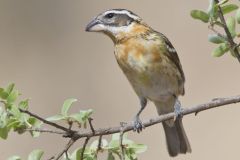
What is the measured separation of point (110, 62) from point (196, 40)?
0.46 meters

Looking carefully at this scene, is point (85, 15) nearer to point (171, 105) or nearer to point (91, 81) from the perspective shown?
point (91, 81)

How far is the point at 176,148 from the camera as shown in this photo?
264cm

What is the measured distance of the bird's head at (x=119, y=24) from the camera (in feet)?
7.67

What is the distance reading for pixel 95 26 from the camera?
2.29 meters

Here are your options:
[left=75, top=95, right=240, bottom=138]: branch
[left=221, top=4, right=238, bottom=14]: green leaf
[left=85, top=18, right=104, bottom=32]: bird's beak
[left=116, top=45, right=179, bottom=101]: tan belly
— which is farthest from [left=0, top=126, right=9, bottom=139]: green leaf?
[left=116, top=45, right=179, bottom=101]: tan belly

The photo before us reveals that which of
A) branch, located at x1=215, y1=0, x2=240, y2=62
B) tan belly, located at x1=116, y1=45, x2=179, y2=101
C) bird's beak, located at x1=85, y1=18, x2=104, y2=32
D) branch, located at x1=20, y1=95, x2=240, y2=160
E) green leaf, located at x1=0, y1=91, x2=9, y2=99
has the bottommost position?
tan belly, located at x1=116, y1=45, x2=179, y2=101

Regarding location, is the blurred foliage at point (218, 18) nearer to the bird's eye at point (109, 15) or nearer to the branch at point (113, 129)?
the branch at point (113, 129)

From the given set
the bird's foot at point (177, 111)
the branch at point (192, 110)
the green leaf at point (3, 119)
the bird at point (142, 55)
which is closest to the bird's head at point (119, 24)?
the bird at point (142, 55)

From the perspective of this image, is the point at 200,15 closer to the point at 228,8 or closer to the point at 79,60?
the point at 228,8

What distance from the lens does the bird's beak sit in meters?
2.28

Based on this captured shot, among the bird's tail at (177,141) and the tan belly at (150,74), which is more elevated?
the tan belly at (150,74)

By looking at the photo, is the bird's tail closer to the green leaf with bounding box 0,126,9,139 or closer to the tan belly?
the tan belly

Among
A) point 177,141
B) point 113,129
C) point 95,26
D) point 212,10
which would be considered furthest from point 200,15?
point 177,141

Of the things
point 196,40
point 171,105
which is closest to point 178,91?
point 171,105
